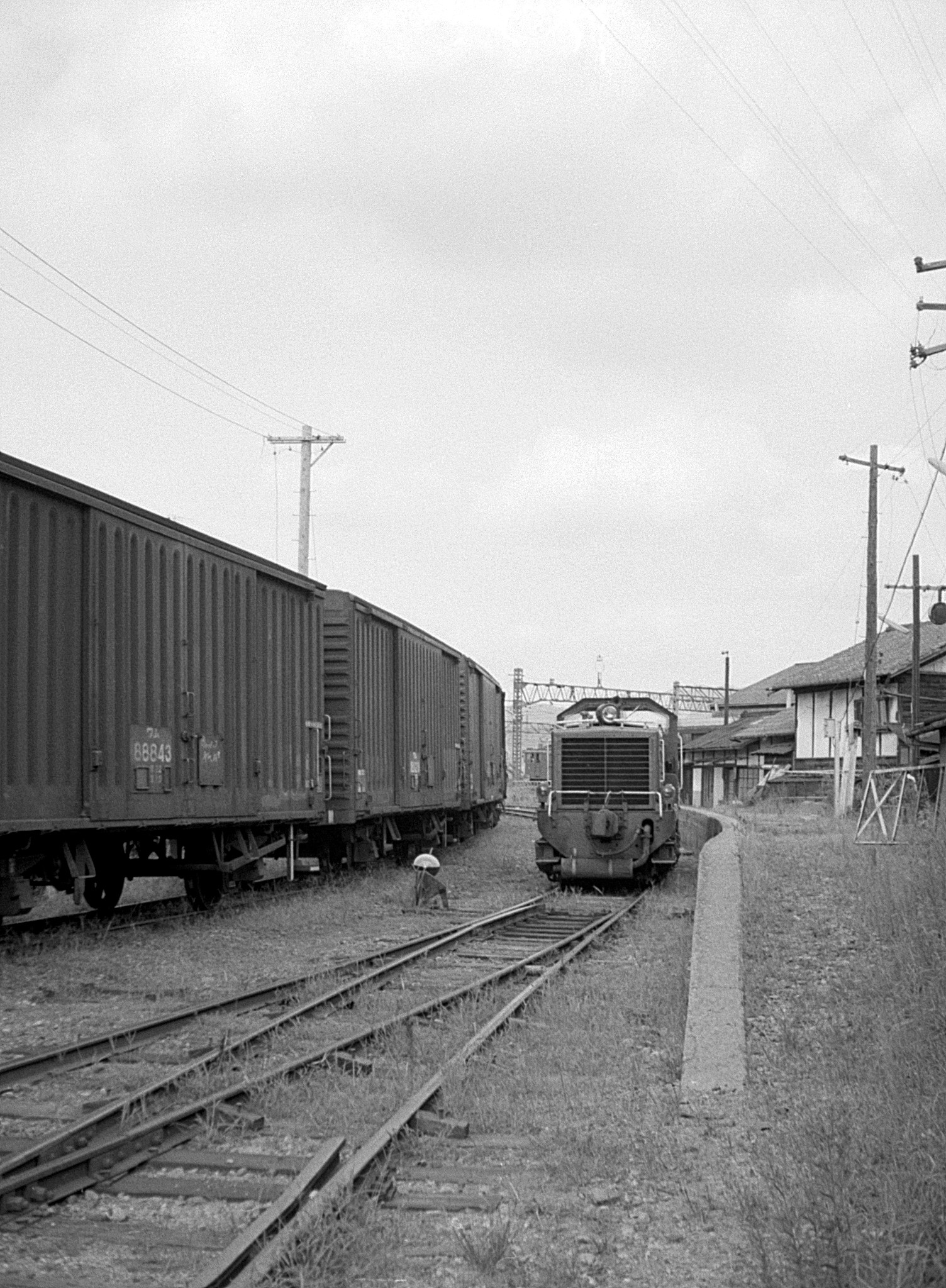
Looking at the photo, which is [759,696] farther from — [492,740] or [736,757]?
[492,740]

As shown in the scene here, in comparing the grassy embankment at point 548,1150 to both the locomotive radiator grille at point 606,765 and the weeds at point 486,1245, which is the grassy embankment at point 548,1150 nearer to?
the weeds at point 486,1245

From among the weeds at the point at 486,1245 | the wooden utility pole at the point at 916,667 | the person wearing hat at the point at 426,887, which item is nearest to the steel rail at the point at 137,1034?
the weeds at the point at 486,1245

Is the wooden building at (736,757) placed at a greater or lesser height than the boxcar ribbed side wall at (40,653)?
lesser

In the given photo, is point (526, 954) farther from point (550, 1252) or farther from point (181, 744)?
point (550, 1252)

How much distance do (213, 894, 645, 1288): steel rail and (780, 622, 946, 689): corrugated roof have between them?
43.2m

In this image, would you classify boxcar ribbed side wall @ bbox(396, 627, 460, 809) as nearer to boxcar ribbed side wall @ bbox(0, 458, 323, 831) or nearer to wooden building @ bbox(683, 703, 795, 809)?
boxcar ribbed side wall @ bbox(0, 458, 323, 831)

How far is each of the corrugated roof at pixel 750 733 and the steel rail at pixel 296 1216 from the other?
52813 mm

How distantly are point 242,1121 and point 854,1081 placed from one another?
283 centimetres

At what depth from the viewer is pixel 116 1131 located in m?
5.59

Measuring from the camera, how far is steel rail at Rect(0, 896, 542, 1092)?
6730mm

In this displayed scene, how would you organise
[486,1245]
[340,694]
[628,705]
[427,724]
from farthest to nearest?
[427,724] < [628,705] < [340,694] < [486,1245]

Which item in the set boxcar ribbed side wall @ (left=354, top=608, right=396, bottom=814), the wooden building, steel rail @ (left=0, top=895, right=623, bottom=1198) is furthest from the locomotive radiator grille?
the wooden building

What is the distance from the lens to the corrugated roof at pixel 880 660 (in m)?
48.1

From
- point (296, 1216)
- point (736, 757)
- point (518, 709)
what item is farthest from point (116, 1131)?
point (518, 709)
